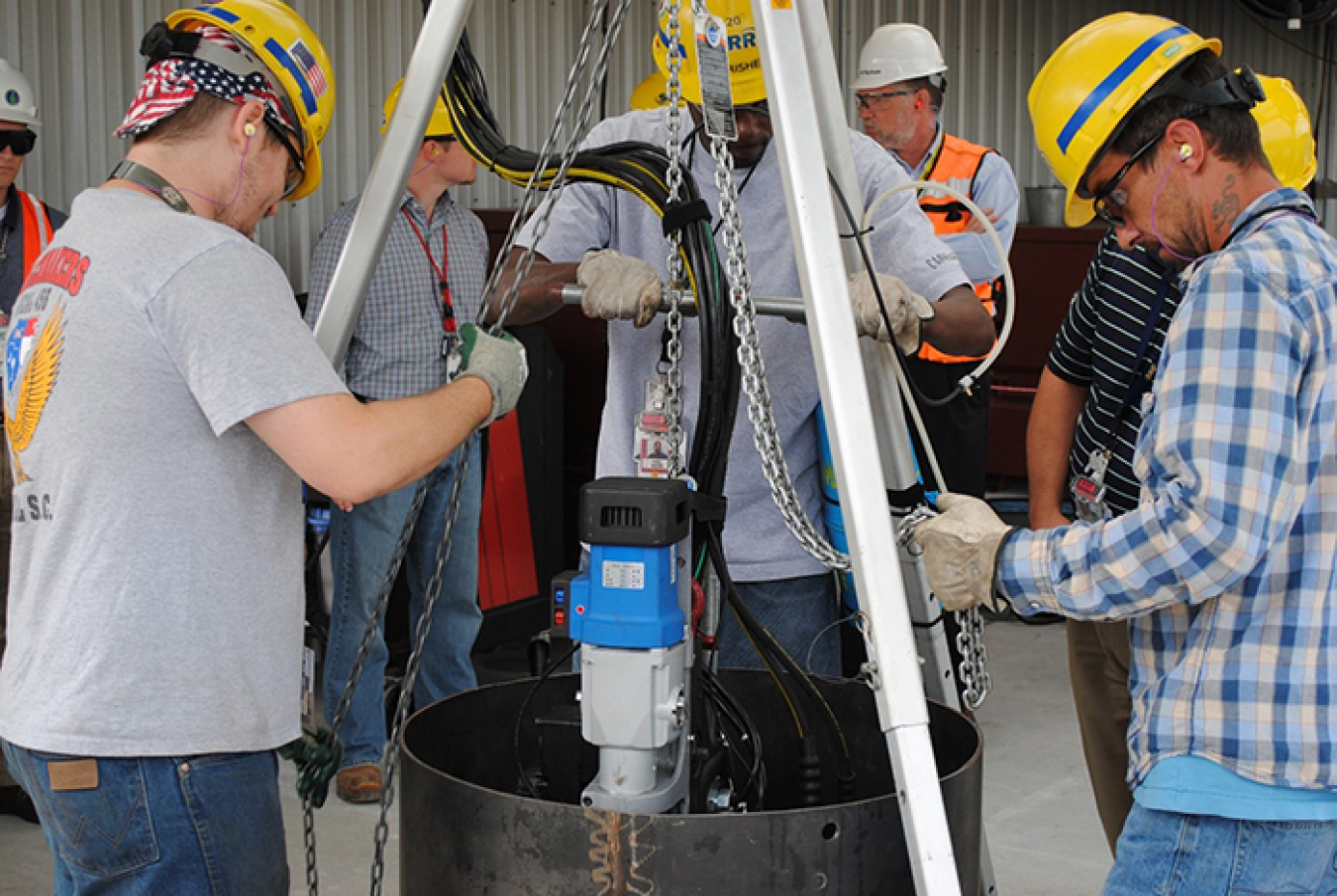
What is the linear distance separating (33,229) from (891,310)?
2397 mm

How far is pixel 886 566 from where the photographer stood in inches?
57.2

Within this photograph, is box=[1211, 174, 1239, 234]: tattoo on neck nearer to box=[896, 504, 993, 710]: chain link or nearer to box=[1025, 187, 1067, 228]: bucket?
box=[896, 504, 993, 710]: chain link

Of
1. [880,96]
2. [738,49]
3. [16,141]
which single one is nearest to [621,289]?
[738,49]

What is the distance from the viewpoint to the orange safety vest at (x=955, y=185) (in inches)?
162

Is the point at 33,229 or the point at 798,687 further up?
the point at 33,229

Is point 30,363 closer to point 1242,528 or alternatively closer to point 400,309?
point 1242,528

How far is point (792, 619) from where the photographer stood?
2.28m

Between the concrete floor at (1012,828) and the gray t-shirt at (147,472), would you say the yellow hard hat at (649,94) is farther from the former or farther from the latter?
the gray t-shirt at (147,472)

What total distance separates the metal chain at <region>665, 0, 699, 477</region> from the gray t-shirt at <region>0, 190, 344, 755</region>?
44cm

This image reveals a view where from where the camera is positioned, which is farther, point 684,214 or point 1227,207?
point 684,214

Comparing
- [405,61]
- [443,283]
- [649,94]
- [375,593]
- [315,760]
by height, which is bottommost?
[375,593]

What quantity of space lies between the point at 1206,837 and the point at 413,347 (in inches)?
100

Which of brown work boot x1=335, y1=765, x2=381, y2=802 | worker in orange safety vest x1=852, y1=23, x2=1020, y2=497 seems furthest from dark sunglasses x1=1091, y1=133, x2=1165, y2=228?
brown work boot x1=335, y1=765, x2=381, y2=802

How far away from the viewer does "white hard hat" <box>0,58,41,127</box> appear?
3642mm
